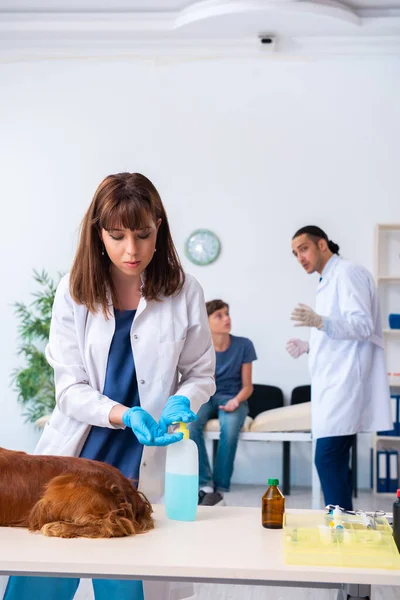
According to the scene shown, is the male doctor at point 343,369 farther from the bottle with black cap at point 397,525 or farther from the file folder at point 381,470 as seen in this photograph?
the file folder at point 381,470

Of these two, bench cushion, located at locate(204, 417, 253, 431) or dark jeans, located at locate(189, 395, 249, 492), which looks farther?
bench cushion, located at locate(204, 417, 253, 431)

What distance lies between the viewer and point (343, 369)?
12.1 ft

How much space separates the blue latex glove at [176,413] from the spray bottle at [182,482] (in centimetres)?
3

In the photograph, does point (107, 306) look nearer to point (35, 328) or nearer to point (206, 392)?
point (206, 392)

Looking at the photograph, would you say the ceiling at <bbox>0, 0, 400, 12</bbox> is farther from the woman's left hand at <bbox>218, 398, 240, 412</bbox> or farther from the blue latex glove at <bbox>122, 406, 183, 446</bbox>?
the blue latex glove at <bbox>122, 406, 183, 446</bbox>

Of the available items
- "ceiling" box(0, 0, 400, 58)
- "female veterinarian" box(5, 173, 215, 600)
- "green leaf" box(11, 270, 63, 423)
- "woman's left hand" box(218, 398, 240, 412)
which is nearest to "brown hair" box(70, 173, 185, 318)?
"female veterinarian" box(5, 173, 215, 600)

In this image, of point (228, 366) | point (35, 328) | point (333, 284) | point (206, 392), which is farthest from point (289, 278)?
point (206, 392)

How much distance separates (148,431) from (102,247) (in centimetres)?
52

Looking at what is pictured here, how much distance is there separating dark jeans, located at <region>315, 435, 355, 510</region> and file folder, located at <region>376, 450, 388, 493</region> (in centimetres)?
227

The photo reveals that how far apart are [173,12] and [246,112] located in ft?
3.22

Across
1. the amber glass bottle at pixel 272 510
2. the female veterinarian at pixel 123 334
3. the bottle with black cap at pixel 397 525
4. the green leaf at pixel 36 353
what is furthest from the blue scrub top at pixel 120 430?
the green leaf at pixel 36 353

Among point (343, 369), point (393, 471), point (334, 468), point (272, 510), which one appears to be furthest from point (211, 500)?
point (272, 510)

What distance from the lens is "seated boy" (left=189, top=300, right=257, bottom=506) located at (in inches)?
217

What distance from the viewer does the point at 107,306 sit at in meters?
1.95
